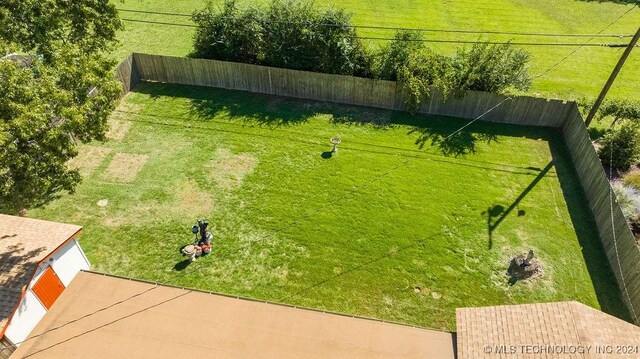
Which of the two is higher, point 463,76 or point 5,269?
point 463,76

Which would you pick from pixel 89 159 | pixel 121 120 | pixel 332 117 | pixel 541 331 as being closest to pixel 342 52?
pixel 332 117

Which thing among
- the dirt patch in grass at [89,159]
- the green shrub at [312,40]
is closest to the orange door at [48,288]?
the dirt patch in grass at [89,159]

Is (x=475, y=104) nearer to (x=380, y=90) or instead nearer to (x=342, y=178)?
(x=380, y=90)

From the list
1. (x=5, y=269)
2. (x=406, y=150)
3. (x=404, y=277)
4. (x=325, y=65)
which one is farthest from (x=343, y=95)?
(x=5, y=269)

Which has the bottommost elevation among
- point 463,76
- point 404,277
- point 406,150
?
point 404,277

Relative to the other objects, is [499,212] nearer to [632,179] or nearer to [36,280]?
[632,179]

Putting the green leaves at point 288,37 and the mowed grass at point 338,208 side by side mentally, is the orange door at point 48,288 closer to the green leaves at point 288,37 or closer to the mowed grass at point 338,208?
the mowed grass at point 338,208

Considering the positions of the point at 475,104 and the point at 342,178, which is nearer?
the point at 342,178

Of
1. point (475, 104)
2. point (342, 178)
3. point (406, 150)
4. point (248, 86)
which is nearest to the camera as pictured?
point (342, 178)

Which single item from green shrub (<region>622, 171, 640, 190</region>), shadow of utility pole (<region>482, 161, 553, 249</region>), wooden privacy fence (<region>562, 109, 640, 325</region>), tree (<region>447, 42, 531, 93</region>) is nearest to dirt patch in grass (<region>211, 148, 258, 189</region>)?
shadow of utility pole (<region>482, 161, 553, 249</region>)
